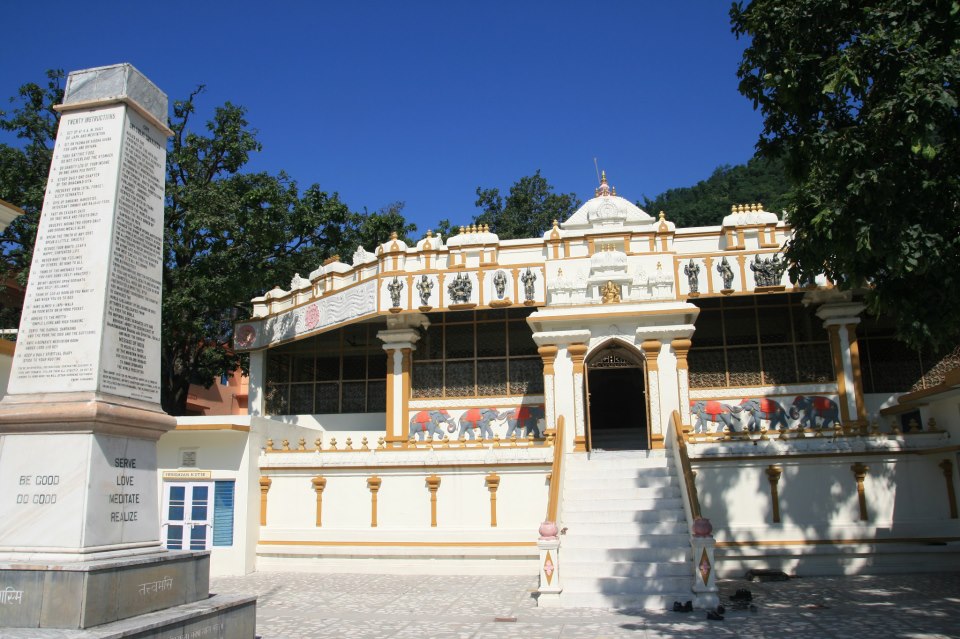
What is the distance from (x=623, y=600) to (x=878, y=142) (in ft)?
20.1

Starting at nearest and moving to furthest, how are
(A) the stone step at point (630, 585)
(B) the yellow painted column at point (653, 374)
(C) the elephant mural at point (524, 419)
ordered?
(A) the stone step at point (630, 585) → (B) the yellow painted column at point (653, 374) → (C) the elephant mural at point (524, 419)

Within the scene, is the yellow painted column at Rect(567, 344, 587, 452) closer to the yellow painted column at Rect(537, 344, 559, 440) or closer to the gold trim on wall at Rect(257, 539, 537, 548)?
the yellow painted column at Rect(537, 344, 559, 440)

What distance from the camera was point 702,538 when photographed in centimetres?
985

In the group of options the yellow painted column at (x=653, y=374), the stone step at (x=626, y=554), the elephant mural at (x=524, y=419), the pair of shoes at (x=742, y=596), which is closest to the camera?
the pair of shoes at (x=742, y=596)

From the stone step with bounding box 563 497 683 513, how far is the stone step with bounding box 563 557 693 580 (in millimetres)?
1448

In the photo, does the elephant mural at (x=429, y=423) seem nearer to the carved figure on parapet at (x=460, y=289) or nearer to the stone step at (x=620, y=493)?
the carved figure on parapet at (x=460, y=289)

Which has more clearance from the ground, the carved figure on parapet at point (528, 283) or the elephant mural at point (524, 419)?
the carved figure on parapet at point (528, 283)

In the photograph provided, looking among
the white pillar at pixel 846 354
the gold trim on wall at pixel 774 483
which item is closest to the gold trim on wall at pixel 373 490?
the gold trim on wall at pixel 774 483

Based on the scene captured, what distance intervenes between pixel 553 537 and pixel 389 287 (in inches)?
357

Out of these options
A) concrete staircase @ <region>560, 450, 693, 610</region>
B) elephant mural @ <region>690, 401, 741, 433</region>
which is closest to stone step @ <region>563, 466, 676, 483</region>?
concrete staircase @ <region>560, 450, 693, 610</region>

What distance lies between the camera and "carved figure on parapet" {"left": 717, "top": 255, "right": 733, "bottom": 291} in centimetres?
1705

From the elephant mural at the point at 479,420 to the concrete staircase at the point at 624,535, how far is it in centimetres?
462

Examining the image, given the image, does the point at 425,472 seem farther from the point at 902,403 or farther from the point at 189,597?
the point at 902,403

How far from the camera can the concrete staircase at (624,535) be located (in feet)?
33.0
